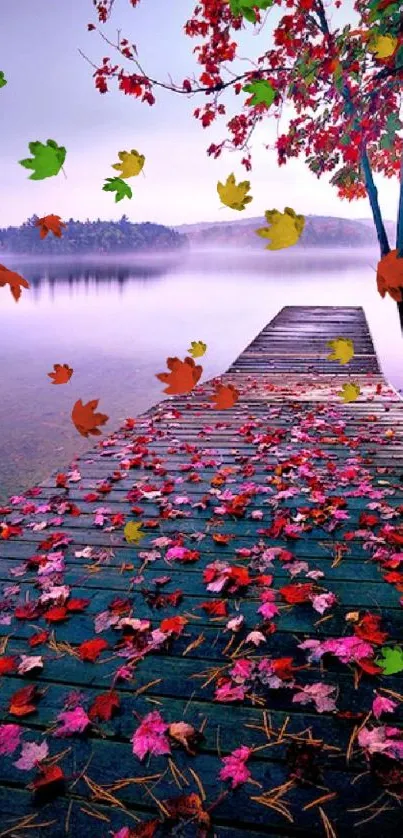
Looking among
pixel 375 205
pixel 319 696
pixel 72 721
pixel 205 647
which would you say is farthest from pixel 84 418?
pixel 375 205

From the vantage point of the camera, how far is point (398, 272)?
174 cm

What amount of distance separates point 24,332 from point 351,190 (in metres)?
19.7

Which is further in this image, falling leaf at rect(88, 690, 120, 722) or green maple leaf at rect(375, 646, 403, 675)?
green maple leaf at rect(375, 646, 403, 675)

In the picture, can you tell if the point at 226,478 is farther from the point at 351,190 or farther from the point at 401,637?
the point at 351,190

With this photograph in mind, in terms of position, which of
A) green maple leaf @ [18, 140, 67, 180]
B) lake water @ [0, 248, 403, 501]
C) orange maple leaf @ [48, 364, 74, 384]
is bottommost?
lake water @ [0, 248, 403, 501]

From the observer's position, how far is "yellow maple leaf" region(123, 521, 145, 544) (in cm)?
401

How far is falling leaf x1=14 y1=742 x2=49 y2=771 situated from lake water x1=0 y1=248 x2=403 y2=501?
2.15 metres

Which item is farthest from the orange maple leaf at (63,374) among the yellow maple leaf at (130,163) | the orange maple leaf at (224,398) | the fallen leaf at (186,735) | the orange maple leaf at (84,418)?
the orange maple leaf at (224,398)

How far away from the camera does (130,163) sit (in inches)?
66.1

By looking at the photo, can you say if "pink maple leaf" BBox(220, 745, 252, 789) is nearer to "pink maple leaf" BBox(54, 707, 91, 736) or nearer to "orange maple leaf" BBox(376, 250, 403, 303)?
"pink maple leaf" BBox(54, 707, 91, 736)

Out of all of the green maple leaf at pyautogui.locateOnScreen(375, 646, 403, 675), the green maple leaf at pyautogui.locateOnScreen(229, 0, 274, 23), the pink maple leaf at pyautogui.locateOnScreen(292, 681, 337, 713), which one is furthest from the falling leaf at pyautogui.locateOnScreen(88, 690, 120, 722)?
the green maple leaf at pyautogui.locateOnScreen(229, 0, 274, 23)

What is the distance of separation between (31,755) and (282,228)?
2119 millimetres

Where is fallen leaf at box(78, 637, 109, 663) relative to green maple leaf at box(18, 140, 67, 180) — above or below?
below

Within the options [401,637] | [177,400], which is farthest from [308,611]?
[177,400]
